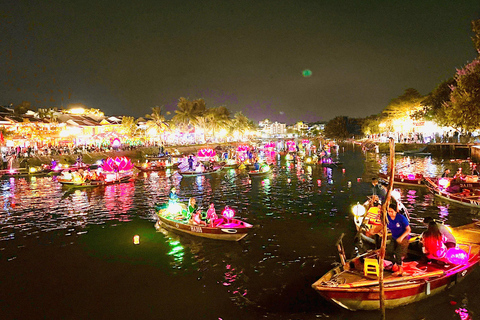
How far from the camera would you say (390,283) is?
332 inches

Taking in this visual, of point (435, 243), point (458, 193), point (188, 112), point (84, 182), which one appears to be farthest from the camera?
point (188, 112)

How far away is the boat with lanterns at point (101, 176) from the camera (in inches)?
1251

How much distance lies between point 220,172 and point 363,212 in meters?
30.3

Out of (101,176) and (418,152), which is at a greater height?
(418,152)

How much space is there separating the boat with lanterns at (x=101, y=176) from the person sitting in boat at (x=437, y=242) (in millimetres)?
30769

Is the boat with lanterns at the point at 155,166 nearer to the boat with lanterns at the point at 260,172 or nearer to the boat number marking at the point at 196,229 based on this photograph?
the boat with lanterns at the point at 260,172

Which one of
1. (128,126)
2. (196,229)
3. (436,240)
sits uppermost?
(128,126)

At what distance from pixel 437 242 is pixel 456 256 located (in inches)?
29.8

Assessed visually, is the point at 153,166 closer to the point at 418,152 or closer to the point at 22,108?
the point at 22,108

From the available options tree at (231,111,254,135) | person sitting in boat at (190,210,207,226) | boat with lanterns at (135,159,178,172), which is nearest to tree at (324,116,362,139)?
tree at (231,111,254,135)

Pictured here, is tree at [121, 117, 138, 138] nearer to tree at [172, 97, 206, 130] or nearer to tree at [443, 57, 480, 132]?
tree at [172, 97, 206, 130]

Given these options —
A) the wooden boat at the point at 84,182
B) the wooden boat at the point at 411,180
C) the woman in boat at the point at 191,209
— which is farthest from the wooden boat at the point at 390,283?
the wooden boat at the point at 84,182

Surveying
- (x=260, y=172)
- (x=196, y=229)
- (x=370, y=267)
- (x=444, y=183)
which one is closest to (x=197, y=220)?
(x=196, y=229)

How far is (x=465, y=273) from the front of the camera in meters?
9.63
